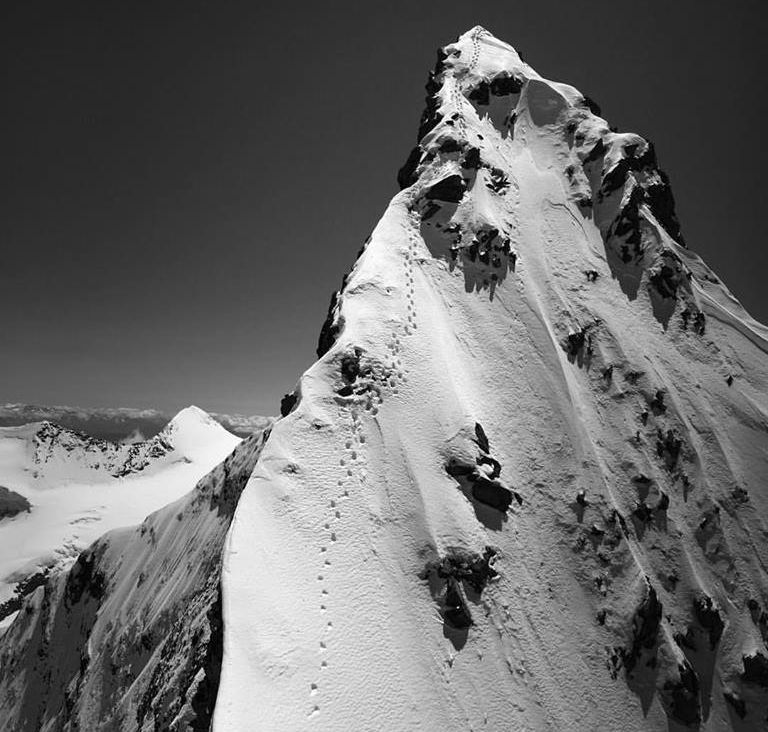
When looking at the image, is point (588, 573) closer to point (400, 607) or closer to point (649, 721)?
point (649, 721)

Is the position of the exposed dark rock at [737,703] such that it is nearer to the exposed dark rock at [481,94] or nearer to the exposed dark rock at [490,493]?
the exposed dark rock at [490,493]

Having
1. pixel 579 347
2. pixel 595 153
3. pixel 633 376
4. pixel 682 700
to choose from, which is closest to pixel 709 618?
pixel 682 700

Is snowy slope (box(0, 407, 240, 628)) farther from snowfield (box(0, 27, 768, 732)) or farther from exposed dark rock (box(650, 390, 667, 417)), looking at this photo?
exposed dark rock (box(650, 390, 667, 417))

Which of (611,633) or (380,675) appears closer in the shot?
(380,675)

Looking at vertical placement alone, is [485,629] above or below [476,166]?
below

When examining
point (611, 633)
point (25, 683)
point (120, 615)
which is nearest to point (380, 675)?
point (611, 633)
